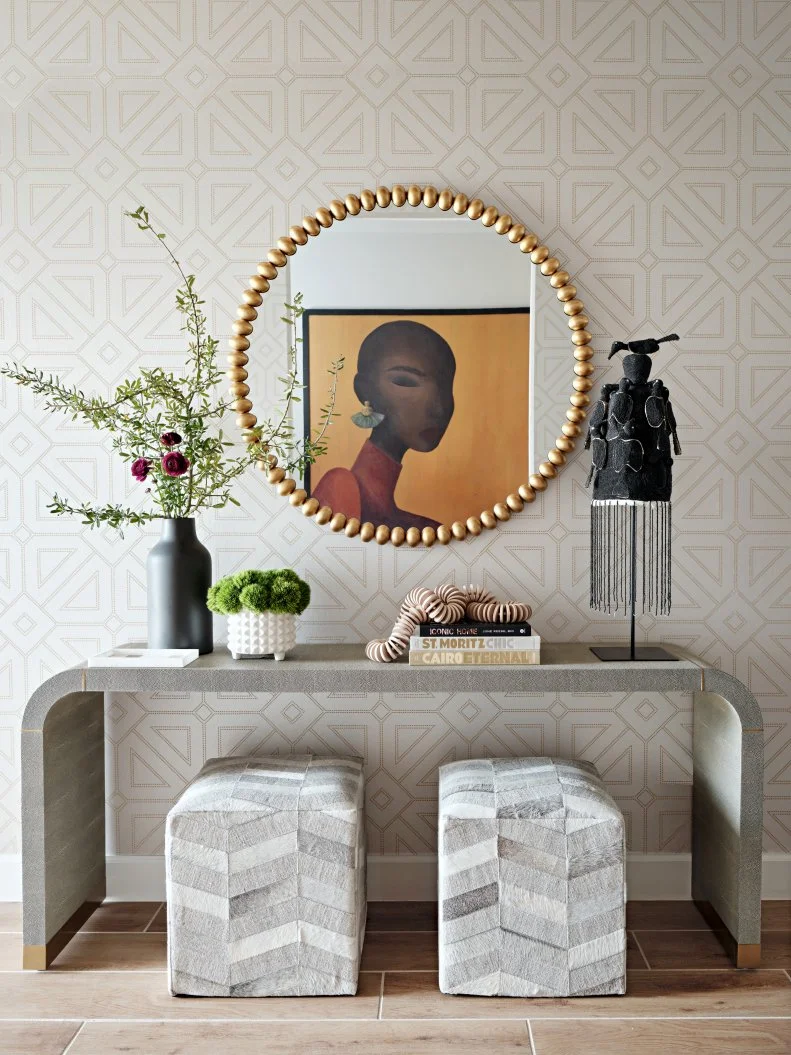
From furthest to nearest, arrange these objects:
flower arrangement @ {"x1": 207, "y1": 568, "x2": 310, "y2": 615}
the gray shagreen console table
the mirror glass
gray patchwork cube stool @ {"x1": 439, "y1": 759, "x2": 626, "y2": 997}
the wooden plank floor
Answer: the mirror glass → flower arrangement @ {"x1": 207, "y1": 568, "x2": 310, "y2": 615} → the gray shagreen console table → gray patchwork cube stool @ {"x1": 439, "y1": 759, "x2": 626, "y2": 997} → the wooden plank floor

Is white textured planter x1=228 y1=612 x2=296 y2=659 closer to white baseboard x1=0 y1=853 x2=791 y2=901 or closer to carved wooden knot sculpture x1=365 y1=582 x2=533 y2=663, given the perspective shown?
carved wooden knot sculpture x1=365 y1=582 x2=533 y2=663

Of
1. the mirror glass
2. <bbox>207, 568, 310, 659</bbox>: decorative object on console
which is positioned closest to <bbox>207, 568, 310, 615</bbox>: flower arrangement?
<bbox>207, 568, 310, 659</bbox>: decorative object on console

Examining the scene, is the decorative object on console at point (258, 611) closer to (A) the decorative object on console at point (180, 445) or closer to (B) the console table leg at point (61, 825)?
(A) the decorative object on console at point (180, 445)

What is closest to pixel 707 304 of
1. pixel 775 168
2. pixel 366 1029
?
pixel 775 168

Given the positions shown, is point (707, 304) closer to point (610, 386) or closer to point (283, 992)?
point (610, 386)

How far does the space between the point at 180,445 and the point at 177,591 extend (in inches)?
14.6

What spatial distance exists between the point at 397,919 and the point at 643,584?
1.06 m

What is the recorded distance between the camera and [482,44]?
7.72 ft

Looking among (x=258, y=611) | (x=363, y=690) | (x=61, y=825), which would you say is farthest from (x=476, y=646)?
(x=61, y=825)

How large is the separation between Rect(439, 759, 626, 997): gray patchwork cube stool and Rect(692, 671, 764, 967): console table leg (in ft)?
1.06

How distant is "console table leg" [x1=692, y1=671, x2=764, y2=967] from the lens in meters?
2.01

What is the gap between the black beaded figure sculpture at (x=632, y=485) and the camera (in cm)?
209

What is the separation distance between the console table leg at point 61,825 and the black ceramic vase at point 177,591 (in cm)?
26

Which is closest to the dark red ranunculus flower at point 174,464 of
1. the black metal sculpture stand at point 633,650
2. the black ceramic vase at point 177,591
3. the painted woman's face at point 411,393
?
the black ceramic vase at point 177,591
